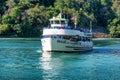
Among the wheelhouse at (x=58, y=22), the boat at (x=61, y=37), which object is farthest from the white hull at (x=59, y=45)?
the wheelhouse at (x=58, y=22)

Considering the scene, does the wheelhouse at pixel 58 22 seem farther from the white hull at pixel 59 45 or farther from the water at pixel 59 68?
the water at pixel 59 68

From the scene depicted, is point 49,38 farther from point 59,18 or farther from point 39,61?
point 39,61

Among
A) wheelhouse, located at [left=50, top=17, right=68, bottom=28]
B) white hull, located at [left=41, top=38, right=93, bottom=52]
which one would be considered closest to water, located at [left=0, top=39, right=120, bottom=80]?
white hull, located at [left=41, top=38, right=93, bottom=52]

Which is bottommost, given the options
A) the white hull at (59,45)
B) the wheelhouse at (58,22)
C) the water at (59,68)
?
the water at (59,68)

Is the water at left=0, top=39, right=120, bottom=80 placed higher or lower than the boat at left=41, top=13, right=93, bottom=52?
lower

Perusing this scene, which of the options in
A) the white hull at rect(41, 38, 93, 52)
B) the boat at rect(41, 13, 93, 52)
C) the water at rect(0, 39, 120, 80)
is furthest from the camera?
the white hull at rect(41, 38, 93, 52)

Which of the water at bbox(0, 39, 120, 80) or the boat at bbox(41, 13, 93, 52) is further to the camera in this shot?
the boat at bbox(41, 13, 93, 52)

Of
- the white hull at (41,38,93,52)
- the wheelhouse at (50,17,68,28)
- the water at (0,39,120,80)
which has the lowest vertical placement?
the water at (0,39,120,80)

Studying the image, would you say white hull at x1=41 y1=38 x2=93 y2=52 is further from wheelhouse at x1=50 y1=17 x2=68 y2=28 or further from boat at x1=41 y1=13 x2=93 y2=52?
wheelhouse at x1=50 y1=17 x2=68 y2=28

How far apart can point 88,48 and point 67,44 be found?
1399 centimetres

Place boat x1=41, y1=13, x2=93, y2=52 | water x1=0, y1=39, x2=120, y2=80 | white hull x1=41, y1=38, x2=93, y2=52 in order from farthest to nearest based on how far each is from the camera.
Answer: white hull x1=41, y1=38, x2=93, y2=52 → boat x1=41, y1=13, x2=93, y2=52 → water x1=0, y1=39, x2=120, y2=80

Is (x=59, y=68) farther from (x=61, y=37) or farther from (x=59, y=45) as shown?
(x=59, y=45)

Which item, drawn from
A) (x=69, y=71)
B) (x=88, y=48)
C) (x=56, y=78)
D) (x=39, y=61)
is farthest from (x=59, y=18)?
(x=56, y=78)

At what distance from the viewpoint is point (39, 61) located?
305 feet
